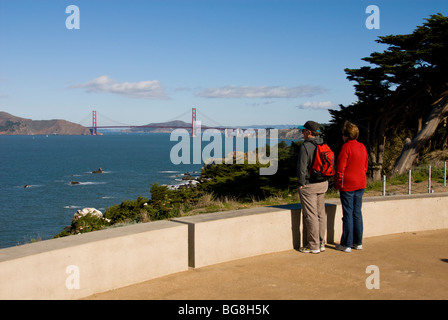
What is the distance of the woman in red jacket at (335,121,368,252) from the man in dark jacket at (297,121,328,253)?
0.83 ft

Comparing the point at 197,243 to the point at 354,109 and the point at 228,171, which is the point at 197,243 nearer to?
the point at 228,171

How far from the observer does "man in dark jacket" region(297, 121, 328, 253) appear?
5.59 meters

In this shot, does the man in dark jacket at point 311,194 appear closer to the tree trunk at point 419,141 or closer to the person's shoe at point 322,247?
the person's shoe at point 322,247

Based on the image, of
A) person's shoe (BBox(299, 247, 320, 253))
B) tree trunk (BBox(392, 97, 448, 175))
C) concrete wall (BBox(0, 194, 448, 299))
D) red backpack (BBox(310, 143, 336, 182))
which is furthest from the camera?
tree trunk (BBox(392, 97, 448, 175))

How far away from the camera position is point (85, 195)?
157 feet

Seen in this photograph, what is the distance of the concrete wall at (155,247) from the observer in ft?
12.2

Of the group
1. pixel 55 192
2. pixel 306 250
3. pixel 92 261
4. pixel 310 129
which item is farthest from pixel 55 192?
pixel 92 261

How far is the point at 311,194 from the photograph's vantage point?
5.63m

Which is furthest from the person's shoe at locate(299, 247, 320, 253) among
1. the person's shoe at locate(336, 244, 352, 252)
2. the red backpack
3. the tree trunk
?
the tree trunk

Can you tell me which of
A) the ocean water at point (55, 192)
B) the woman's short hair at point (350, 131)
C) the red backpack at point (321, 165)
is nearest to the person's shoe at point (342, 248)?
the red backpack at point (321, 165)

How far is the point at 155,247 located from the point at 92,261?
704 mm

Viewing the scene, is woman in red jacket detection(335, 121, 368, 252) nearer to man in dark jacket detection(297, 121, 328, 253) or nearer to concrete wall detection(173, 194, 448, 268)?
man in dark jacket detection(297, 121, 328, 253)
